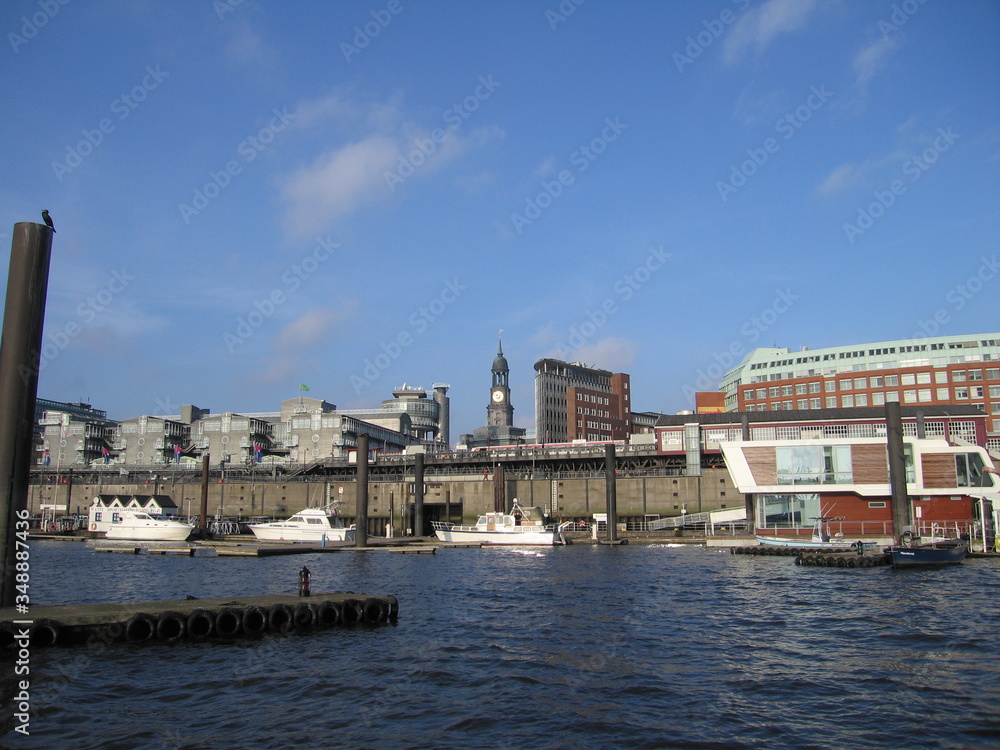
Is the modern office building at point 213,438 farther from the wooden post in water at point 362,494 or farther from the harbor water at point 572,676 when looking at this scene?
the harbor water at point 572,676

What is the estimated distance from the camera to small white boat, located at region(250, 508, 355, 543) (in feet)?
250

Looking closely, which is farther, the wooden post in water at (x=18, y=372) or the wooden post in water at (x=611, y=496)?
the wooden post in water at (x=611, y=496)

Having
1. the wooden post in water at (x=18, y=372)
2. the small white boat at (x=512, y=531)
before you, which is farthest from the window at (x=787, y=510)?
the wooden post in water at (x=18, y=372)

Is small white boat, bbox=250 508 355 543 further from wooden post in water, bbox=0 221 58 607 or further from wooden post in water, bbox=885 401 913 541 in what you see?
wooden post in water, bbox=0 221 58 607

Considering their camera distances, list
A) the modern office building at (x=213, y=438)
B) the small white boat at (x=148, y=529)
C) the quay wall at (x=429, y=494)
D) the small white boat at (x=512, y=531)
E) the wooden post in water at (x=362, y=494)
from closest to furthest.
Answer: the wooden post in water at (x=362, y=494) → the small white boat at (x=512, y=531) → the small white boat at (x=148, y=529) → the quay wall at (x=429, y=494) → the modern office building at (x=213, y=438)

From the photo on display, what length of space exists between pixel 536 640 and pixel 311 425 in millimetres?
121040

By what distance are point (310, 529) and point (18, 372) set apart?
181 ft

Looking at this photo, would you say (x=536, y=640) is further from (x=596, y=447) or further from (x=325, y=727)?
(x=596, y=447)

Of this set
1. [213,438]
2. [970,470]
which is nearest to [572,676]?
[970,470]

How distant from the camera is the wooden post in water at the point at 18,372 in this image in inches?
938

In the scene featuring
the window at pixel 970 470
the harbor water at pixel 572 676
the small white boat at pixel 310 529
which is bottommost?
the harbor water at pixel 572 676

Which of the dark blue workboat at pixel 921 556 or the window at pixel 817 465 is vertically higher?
the window at pixel 817 465

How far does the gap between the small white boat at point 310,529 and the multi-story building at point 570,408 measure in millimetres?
108837

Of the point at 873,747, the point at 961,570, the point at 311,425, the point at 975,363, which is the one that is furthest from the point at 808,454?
the point at 311,425
